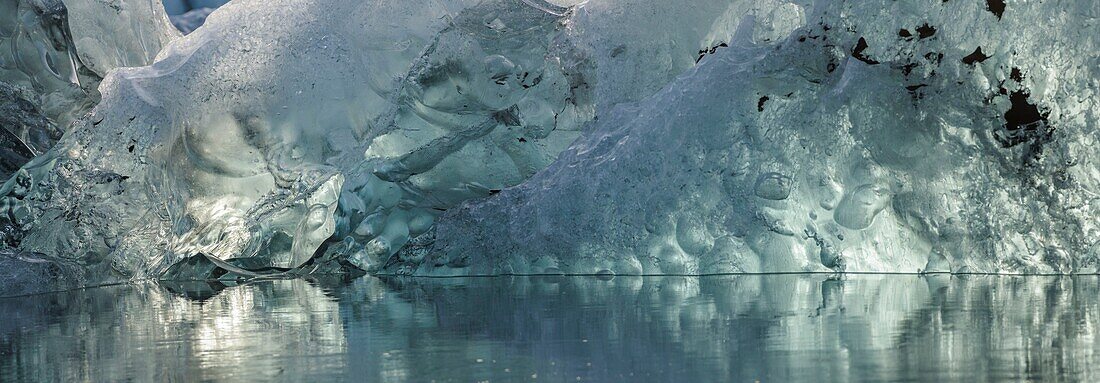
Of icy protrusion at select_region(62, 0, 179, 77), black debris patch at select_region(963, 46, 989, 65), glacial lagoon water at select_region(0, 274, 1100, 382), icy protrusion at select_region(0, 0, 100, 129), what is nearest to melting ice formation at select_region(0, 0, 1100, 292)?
black debris patch at select_region(963, 46, 989, 65)

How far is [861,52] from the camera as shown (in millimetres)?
5844

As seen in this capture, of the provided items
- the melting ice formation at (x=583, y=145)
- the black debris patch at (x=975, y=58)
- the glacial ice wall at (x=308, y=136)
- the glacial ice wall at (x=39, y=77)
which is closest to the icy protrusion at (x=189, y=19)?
the glacial ice wall at (x=39, y=77)

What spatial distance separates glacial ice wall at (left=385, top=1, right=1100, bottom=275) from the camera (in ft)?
18.0

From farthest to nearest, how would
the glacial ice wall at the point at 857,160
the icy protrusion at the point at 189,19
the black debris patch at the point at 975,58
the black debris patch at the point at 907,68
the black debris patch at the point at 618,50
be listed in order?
the icy protrusion at the point at 189,19
the black debris patch at the point at 618,50
the black debris patch at the point at 907,68
the black debris patch at the point at 975,58
the glacial ice wall at the point at 857,160

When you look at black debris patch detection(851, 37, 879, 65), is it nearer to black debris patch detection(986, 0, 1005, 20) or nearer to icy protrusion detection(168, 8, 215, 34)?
black debris patch detection(986, 0, 1005, 20)

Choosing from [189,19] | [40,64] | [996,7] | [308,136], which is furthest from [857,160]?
[189,19]

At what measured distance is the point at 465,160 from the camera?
22.9 feet

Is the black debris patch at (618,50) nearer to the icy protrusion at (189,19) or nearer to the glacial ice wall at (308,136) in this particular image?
the glacial ice wall at (308,136)

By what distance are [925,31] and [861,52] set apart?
0.93ft

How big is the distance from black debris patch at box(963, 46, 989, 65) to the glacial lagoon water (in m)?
0.89

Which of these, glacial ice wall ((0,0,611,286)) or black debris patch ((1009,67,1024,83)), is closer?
black debris patch ((1009,67,1024,83))

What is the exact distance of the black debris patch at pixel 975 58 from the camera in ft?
18.3

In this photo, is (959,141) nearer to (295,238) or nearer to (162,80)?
(295,238)

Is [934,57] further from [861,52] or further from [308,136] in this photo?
[308,136]
